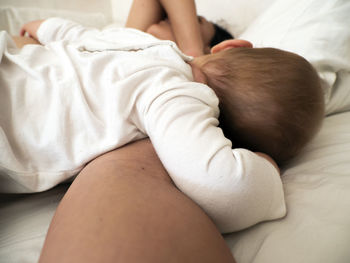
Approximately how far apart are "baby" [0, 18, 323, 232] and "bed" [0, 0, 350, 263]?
1.4 inches

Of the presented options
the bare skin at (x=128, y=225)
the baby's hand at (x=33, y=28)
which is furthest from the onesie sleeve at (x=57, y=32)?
the bare skin at (x=128, y=225)

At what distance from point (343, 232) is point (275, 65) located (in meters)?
0.31

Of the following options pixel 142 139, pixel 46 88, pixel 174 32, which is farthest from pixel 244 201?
pixel 174 32

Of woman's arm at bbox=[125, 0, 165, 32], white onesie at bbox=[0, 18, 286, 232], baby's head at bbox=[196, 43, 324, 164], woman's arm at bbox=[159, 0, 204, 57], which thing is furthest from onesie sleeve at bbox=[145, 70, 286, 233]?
woman's arm at bbox=[125, 0, 165, 32]

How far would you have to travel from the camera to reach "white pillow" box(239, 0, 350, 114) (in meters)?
0.63

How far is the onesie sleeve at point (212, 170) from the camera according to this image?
351 millimetres

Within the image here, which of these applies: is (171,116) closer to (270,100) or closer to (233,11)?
(270,100)

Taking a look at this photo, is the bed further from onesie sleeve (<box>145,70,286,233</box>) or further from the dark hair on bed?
the dark hair on bed

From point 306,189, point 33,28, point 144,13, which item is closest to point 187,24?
point 144,13

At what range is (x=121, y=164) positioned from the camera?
15.2 inches

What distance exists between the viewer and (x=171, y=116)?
385 millimetres

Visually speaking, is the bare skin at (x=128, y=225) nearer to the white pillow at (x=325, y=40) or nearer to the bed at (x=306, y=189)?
the bed at (x=306, y=189)

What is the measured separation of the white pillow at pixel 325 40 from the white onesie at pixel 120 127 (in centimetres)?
36

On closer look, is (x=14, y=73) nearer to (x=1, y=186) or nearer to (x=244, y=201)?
(x=1, y=186)
